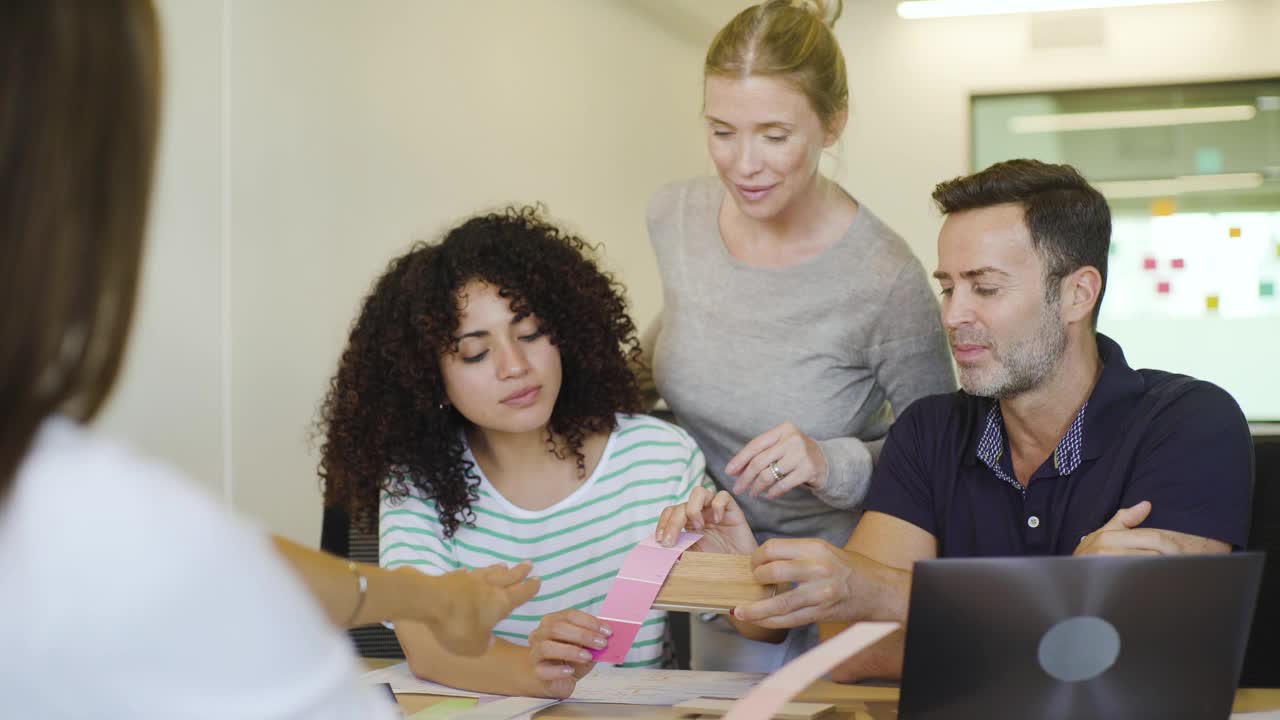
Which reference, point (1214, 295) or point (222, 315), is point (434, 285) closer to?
point (222, 315)

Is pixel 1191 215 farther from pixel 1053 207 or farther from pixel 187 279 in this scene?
pixel 187 279

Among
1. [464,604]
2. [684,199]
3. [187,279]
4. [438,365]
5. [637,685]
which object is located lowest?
[637,685]

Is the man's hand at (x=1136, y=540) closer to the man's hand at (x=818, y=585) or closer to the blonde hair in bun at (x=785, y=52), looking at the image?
the man's hand at (x=818, y=585)

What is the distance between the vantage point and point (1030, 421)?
1.92m

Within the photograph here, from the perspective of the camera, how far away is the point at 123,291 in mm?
640

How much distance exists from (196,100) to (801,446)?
1366 millimetres

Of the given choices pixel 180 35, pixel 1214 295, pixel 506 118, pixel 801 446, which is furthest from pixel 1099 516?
pixel 1214 295

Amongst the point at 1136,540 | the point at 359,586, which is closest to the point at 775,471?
the point at 1136,540

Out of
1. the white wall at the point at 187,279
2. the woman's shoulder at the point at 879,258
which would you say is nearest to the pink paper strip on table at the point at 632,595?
the woman's shoulder at the point at 879,258

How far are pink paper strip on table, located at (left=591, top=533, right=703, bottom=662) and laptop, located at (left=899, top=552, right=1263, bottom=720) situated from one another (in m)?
0.40

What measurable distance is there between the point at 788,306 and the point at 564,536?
0.56m

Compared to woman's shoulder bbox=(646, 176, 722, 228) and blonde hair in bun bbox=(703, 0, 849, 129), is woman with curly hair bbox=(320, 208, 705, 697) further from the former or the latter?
blonde hair in bun bbox=(703, 0, 849, 129)

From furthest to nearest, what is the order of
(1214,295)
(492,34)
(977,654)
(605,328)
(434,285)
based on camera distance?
(1214,295) < (492,34) < (605,328) < (434,285) < (977,654)

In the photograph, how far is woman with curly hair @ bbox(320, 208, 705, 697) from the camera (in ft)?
6.61
